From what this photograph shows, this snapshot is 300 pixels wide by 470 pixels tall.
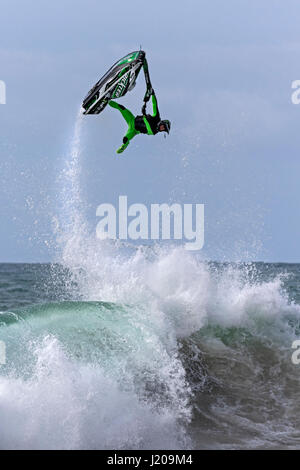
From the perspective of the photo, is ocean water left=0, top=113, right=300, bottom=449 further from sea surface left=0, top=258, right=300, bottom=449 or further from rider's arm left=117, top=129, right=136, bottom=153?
rider's arm left=117, top=129, right=136, bottom=153

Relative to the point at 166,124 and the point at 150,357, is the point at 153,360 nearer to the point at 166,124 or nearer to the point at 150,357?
the point at 150,357

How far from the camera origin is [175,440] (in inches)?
302

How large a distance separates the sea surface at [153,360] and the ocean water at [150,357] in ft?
0.07

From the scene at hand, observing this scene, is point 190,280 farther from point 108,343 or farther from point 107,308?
point 108,343

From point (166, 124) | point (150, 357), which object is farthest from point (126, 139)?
point (150, 357)

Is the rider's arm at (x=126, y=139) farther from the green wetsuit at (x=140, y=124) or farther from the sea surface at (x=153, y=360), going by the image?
the sea surface at (x=153, y=360)

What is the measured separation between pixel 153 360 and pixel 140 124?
3.75 m

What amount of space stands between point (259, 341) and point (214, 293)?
4.61 feet

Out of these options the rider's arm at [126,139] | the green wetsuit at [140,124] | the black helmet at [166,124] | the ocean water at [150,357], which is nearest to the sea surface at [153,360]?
the ocean water at [150,357]

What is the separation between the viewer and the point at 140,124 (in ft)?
29.0

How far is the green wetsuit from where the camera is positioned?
8.77 m

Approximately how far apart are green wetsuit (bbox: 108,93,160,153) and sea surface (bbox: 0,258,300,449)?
321 centimetres
